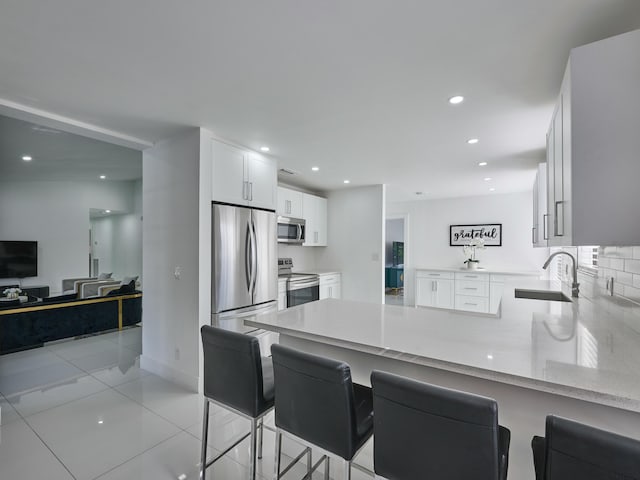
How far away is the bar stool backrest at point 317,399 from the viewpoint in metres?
1.16

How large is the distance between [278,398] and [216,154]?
2392 millimetres

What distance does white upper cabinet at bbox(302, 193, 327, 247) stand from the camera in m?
5.10

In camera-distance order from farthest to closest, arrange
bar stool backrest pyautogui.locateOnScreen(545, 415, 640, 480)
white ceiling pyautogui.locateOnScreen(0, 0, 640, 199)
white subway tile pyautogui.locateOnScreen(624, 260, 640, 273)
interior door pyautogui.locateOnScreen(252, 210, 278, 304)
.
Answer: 1. interior door pyautogui.locateOnScreen(252, 210, 278, 304)
2. white subway tile pyautogui.locateOnScreen(624, 260, 640, 273)
3. white ceiling pyautogui.locateOnScreen(0, 0, 640, 199)
4. bar stool backrest pyautogui.locateOnScreen(545, 415, 640, 480)

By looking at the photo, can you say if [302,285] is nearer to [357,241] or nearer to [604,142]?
[357,241]

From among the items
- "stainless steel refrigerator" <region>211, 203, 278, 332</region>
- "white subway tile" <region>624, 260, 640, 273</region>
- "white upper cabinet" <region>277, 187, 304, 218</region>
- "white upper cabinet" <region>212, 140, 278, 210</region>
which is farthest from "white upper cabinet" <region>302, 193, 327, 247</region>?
"white subway tile" <region>624, 260, 640, 273</region>

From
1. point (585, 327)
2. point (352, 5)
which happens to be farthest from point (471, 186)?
point (352, 5)

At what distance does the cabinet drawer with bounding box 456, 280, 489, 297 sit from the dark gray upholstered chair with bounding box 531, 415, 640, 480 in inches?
216

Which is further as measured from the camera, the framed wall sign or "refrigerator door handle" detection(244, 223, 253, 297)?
the framed wall sign

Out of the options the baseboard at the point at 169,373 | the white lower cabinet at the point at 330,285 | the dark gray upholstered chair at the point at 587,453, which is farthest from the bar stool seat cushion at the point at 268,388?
the white lower cabinet at the point at 330,285

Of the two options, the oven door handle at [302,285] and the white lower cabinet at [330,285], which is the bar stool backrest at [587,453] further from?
the white lower cabinet at [330,285]

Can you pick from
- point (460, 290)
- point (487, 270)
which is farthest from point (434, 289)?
point (487, 270)

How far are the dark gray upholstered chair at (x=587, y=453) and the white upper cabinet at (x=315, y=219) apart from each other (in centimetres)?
434

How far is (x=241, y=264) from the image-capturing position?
10.3 feet

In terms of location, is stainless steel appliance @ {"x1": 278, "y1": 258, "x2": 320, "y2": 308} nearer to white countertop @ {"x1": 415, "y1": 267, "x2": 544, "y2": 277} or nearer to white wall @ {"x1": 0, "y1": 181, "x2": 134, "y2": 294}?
white countertop @ {"x1": 415, "y1": 267, "x2": 544, "y2": 277}
